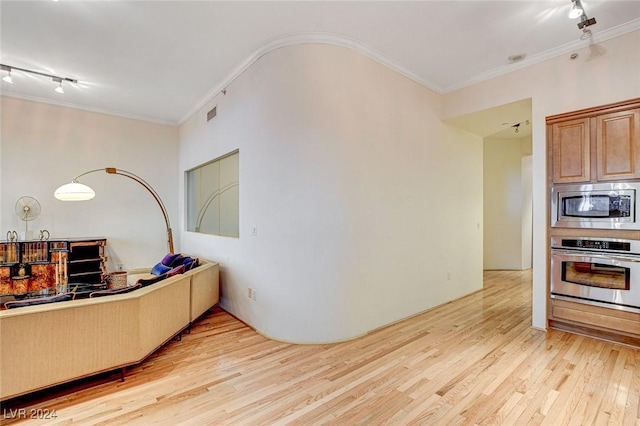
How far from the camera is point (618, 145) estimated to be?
9.78 feet

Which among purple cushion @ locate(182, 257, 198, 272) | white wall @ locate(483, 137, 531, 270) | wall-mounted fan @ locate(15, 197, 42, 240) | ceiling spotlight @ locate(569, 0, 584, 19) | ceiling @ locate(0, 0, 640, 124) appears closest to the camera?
ceiling spotlight @ locate(569, 0, 584, 19)

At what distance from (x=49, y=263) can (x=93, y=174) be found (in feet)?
5.34

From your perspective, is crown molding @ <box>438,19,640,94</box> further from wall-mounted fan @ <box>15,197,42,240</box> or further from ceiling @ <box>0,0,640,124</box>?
wall-mounted fan @ <box>15,197,42,240</box>

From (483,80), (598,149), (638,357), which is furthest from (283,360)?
(483,80)

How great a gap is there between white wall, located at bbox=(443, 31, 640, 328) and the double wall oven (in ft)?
0.48

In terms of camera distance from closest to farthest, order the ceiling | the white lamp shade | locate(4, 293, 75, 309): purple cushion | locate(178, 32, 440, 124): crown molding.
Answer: locate(4, 293, 75, 309): purple cushion
the ceiling
locate(178, 32, 440, 124): crown molding
the white lamp shade

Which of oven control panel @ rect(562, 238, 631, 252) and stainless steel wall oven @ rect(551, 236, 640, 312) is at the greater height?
oven control panel @ rect(562, 238, 631, 252)

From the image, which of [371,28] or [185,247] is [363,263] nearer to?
Answer: [371,28]

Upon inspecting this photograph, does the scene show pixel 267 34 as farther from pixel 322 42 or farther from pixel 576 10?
pixel 576 10

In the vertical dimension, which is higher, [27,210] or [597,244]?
[27,210]

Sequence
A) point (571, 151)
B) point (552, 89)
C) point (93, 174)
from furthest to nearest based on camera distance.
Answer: point (93, 174)
point (552, 89)
point (571, 151)

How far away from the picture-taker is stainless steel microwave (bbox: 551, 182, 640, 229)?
290cm

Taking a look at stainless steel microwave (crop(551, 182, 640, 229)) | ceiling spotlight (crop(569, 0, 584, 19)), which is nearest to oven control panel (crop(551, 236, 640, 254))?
stainless steel microwave (crop(551, 182, 640, 229))

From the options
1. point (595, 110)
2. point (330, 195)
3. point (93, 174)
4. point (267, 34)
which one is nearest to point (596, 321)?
point (595, 110)
